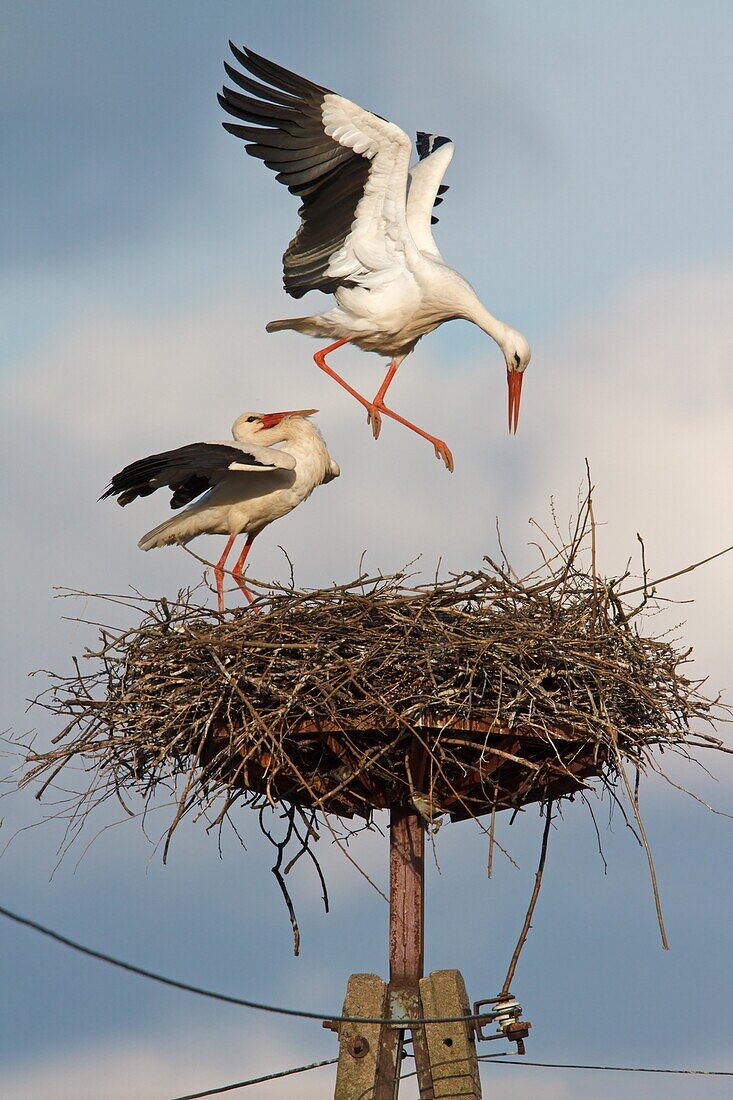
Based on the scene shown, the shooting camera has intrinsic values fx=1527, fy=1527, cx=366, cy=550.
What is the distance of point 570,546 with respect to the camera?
632 cm

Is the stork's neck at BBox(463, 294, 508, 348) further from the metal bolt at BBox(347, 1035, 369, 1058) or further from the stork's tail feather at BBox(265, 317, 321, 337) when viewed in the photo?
the metal bolt at BBox(347, 1035, 369, 1058)

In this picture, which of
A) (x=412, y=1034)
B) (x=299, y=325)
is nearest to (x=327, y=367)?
(x=299, y=325)

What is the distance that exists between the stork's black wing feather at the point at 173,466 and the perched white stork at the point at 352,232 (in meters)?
1.38

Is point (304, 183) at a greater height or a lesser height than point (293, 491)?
greater

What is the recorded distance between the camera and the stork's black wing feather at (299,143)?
7.97 meters

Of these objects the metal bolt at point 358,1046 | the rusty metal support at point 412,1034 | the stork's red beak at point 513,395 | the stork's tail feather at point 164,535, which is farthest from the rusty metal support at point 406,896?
the stork's red beak at point 513,395

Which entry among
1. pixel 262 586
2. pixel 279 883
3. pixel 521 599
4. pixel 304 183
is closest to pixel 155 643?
pixel 262 586

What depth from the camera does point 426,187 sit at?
30.1 ft

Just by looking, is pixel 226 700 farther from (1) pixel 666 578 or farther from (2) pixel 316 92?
(2) pixel 316 92

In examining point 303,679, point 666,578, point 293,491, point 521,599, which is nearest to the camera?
point 303,679

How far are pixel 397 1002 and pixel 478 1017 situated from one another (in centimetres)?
30

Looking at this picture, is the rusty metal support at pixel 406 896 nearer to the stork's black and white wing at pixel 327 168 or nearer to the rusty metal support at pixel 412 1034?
the rusty metal support at pixel 412 1034

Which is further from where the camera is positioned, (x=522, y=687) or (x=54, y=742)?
(x=54, y=742)

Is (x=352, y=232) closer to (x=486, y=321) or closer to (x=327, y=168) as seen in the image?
(x=327, y=168)
